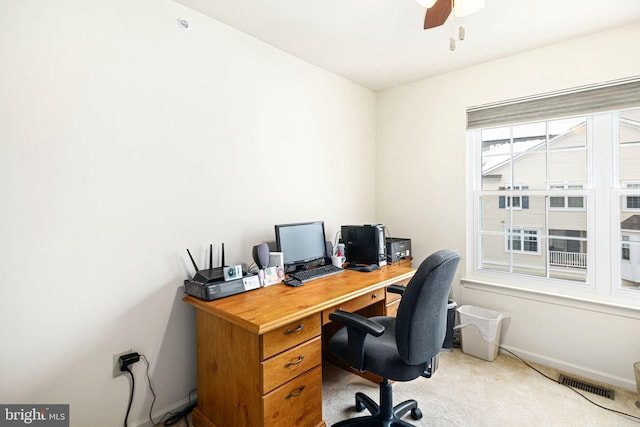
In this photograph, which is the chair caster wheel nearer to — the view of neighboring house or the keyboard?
the keyboard

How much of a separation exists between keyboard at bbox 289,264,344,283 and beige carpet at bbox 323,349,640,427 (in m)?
0.78

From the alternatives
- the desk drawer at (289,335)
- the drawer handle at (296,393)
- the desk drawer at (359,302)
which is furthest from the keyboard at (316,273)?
the drawer handle at (296,393)

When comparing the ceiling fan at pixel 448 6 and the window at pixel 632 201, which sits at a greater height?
the ceiling fan at pixel 448 6

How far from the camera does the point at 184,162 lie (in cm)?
199

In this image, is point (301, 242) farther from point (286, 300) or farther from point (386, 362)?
point (386, 362)

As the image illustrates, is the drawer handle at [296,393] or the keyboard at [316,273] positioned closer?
the drawer handle at [296,393]

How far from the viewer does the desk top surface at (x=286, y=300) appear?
4.88 ft

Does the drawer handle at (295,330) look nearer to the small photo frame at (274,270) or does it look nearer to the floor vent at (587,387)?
the small photo frame at (274,270)

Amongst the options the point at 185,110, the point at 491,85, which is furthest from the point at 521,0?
the point at 185,110

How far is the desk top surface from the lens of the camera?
149 cm

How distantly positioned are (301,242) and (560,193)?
6.95ft

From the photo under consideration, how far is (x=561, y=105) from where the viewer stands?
2.48 m

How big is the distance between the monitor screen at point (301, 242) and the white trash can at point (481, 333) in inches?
53.5

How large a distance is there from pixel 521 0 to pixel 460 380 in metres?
2.53
